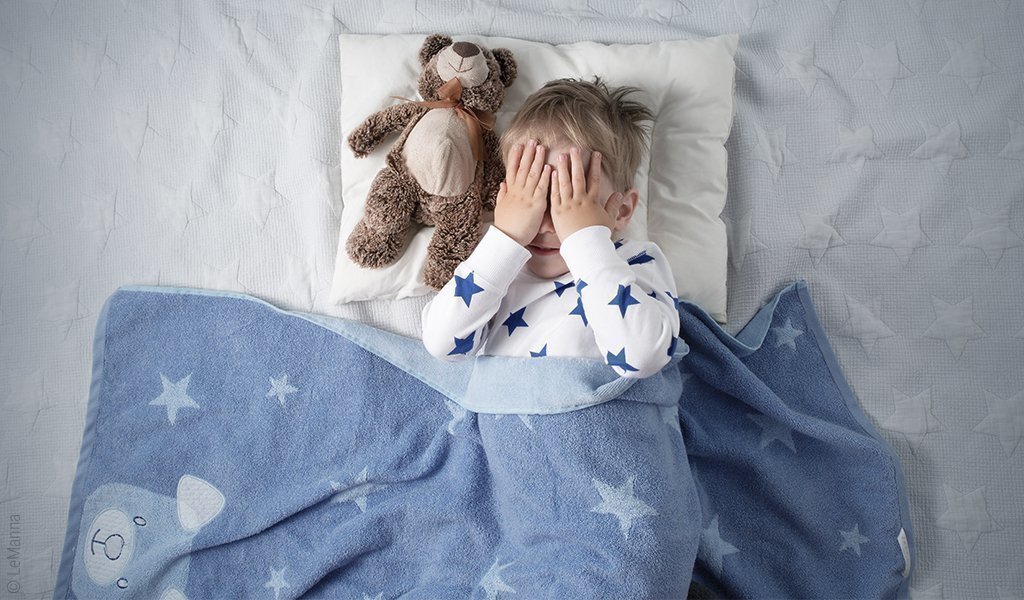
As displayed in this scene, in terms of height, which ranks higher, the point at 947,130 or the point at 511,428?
the point at 947,130

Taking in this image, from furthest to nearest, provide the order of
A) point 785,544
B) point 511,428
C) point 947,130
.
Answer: point 947,130
point 785,544
point 511,428

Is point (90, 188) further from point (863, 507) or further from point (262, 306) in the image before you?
point (863, 507)

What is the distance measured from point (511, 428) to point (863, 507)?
1.98ft

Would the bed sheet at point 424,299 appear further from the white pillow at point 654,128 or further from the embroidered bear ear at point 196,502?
the embroidered bear ear at point 196,502

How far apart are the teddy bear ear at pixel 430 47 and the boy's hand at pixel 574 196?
33 centimetres

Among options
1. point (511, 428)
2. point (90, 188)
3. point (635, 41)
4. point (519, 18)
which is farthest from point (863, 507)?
point (90, 188)

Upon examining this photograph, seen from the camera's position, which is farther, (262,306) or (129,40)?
(129,40)

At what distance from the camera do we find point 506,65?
1237 millimetres

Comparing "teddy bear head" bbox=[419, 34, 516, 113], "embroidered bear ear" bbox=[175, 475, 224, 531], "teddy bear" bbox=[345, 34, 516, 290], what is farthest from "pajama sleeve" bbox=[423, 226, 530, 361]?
"embroidered bear ear" bbox=[175, 475, 224, 531]

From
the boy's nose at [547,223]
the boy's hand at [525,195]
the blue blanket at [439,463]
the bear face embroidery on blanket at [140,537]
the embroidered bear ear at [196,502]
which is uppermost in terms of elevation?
the boy's hand at [525,195]

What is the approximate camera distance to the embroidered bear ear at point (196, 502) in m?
1.21

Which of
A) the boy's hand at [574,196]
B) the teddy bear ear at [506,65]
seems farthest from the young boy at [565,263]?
the teddy bear ear at [506,65]

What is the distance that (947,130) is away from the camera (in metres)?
1.34

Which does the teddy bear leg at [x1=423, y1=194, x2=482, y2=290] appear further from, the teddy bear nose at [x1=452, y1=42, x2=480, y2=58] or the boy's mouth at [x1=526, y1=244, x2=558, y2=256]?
the teddy bear nose at [x1=452, y1=42, x2=480, y2=58]
